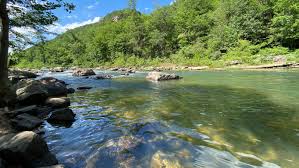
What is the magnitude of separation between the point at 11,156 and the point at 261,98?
11.6 meters

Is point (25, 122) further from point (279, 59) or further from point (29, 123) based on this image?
point (279, 59)

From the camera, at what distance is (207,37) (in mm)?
62469

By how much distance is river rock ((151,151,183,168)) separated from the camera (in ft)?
19.3

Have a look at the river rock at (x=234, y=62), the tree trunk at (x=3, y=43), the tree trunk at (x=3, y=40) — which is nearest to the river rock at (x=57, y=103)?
the tree trunk at (x=3, y=43)

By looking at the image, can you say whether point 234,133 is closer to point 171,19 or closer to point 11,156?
point 11,156

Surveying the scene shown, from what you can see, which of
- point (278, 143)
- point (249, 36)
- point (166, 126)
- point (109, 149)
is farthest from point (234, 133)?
point (249, 36)

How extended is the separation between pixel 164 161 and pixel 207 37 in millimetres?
59296

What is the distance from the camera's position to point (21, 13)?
14266 mm

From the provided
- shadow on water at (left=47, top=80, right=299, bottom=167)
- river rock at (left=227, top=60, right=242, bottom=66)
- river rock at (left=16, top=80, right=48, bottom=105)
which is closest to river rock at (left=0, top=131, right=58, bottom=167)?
shadow on water at (left=47, top=80, right=299, bottom=167)

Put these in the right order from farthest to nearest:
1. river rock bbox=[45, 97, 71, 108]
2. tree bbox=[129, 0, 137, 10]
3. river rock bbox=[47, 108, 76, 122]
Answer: tree bbox=[129, 0, 137, 10]
river rock bbox=[45, 97, 71, 108]
river rock bbox=[47, 108, 76, 122]

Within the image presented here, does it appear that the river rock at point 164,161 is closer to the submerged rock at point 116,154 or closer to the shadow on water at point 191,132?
the shadow on water at point 191,132

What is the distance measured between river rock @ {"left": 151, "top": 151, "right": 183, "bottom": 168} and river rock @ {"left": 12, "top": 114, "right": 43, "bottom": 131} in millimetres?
4833

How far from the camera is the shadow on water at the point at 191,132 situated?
6.39 meters

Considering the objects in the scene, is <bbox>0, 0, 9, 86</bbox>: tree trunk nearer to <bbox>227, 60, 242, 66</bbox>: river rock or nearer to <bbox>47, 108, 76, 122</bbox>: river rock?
<bbox>47, 108, 76, 122</bbox>: river rock
